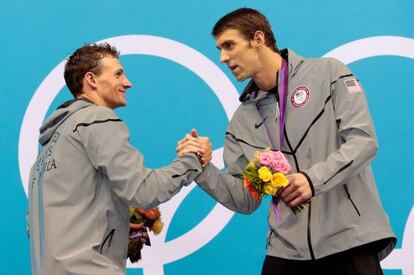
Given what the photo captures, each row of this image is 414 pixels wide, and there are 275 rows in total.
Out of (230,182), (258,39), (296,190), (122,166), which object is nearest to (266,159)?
(296,190)


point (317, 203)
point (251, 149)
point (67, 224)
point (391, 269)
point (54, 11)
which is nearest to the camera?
point (67, 224)

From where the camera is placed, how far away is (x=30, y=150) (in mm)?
3973

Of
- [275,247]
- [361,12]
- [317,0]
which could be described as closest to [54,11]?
[317,0]

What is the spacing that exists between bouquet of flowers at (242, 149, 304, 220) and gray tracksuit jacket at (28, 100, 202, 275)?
0.28 meters

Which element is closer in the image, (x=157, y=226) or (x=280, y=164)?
(x=280, y=164)

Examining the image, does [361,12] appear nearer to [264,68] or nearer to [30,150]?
[264,68]

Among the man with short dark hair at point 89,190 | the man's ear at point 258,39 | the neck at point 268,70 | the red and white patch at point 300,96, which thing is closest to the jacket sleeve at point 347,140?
the red and white patch at point 300,96

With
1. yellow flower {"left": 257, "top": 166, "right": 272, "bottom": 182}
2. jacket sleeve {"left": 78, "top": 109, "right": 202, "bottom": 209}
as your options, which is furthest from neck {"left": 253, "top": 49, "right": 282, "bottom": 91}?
jacket sleeve {"left": 78, "top": 109, "right": 202, "bottom": 209}

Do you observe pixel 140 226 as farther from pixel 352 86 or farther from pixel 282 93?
pixel 352 86

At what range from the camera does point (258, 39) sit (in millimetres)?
2994

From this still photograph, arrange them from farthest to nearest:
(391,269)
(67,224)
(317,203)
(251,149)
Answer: (391,269)
(251,149)
(317,203)
(67,224)

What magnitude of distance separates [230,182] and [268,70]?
1.72 ft

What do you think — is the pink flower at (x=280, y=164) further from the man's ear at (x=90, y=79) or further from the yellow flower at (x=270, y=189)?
the man's ear at (x=90, y=79)

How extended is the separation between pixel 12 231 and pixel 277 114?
1936mm
